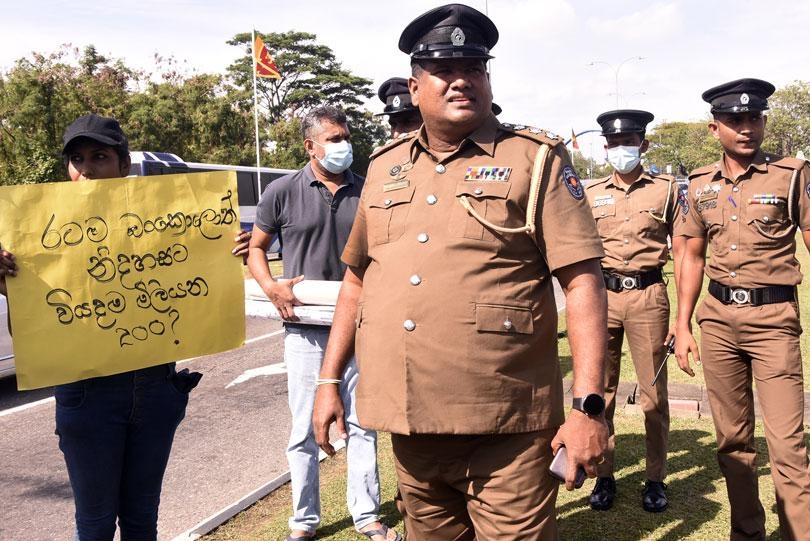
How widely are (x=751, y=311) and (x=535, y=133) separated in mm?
2003

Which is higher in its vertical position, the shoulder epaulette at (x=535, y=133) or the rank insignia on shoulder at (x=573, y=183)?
the shoulder epaulette at (x=535, y=133)

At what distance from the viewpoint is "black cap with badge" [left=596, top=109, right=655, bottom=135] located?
4.76 m

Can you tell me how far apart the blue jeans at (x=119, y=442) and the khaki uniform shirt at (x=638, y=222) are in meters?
2.84

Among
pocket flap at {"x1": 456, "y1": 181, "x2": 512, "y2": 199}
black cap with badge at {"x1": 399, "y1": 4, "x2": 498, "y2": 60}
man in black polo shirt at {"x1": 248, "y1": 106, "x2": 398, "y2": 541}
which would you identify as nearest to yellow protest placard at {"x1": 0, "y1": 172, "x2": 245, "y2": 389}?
man in black polo shirt at {"x1": 248, "y1": 106, "x2": 398, "y2": 541}

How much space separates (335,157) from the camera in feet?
12.5

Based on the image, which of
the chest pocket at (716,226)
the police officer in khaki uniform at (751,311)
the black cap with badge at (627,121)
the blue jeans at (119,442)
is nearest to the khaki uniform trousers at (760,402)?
the police officer in khaki uniform at (751,311)

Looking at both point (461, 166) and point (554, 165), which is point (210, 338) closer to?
point (461, 166)

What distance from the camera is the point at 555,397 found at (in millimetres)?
2158

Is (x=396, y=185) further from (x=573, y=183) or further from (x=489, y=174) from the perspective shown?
(x=573, y=183)

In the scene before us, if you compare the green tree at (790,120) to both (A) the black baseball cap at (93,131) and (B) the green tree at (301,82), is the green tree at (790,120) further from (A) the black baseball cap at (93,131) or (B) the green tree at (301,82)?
(A) the black baseball cap at (93,131)

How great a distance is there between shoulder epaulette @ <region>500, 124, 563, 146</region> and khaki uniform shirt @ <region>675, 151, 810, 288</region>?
191 centimetres

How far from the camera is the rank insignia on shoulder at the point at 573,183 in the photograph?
2088 millimetres

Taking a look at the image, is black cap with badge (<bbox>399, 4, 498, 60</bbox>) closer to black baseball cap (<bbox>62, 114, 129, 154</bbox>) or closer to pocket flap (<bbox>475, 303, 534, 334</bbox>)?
pocket flap (<bbox>475, 303, 534, 334</bbox>)

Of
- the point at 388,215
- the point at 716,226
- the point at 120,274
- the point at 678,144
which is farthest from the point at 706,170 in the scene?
the point at 678,144
